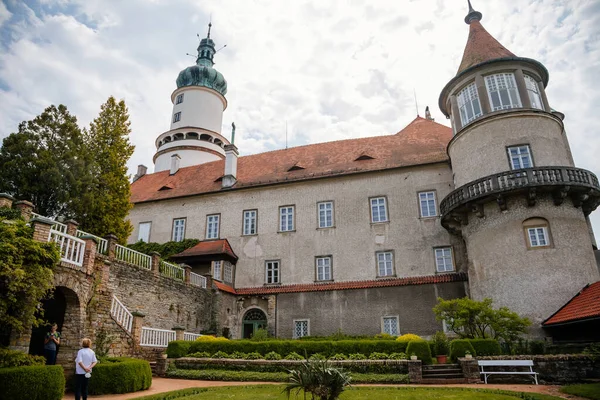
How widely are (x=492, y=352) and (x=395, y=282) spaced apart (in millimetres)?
7950

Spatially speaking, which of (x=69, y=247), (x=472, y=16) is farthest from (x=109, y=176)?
(x=472, y=16)

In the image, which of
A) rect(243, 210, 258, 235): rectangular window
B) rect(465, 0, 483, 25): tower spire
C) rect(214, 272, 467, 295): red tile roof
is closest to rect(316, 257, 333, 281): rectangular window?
rect(214, 272, 467, 295): red tile roof

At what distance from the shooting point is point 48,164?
1847 centimetres

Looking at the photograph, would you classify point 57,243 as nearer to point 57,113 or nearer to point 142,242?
point 57,113

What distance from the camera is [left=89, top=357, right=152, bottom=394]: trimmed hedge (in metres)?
11.2

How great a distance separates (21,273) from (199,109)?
3515cm

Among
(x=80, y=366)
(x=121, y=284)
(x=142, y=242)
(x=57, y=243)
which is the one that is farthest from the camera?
(x=142, y=242)

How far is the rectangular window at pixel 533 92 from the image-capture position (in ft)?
69.2

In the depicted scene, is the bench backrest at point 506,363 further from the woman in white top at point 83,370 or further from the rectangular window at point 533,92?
the rectangular window at point 533,92

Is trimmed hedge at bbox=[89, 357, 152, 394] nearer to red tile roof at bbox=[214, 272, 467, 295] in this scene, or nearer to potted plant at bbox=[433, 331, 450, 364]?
potted plant at bbox=[433, 331, 450, 364]

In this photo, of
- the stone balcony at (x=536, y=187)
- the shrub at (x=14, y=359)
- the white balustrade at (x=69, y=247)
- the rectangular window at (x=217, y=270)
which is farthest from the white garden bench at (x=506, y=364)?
the rectangular window at (x=217, y=270)

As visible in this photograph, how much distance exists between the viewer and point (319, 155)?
97.5ft

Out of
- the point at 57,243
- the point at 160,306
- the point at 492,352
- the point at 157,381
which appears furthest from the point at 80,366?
the point at 492,352

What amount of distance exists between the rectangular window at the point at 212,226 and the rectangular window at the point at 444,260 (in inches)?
564
